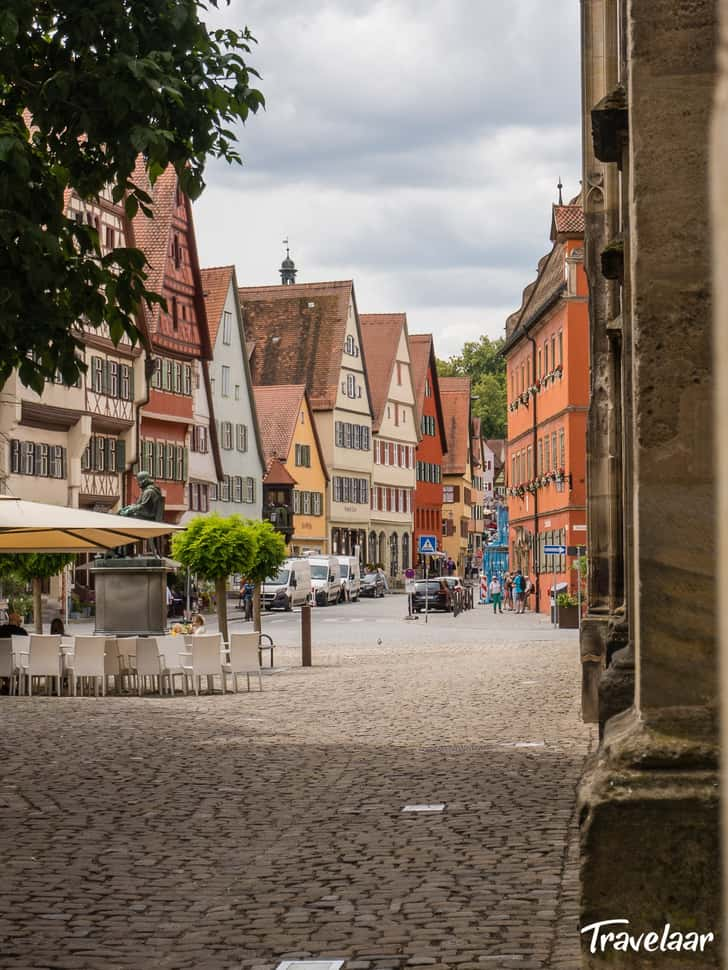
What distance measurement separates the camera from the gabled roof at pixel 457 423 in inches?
4304

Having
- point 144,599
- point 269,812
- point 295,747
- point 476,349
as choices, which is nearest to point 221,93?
point 269,812

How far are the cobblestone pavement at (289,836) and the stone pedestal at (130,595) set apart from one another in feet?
20.9

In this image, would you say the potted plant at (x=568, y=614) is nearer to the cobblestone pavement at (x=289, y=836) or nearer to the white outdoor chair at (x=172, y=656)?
the white outdoor chair at (x=172, y=656)

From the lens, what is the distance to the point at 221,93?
1052 cm

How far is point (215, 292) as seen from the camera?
217ft

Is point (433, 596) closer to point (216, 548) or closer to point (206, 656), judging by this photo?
point (216, 548)

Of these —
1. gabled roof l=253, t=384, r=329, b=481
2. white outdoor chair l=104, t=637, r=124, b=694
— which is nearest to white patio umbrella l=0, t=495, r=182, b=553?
white outdoor chair l=104, t=637, r=124, b=694

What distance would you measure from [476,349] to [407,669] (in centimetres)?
10595

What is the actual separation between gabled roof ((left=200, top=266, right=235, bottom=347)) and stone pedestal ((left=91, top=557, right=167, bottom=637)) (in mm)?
40737

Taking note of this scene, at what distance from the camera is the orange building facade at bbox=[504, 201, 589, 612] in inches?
1967

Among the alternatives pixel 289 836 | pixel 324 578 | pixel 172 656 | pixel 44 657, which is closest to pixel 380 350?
pixel 324 578

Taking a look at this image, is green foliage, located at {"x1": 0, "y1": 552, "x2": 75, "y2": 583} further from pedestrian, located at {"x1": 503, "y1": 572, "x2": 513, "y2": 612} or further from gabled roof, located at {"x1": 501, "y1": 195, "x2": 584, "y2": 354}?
pedestrian, located at {"x1": 503, "y1": 572, "x2": 513, "y2": 612}

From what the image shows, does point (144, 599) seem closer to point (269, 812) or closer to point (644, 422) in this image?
point (269, 812)

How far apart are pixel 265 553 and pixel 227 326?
132 feet
